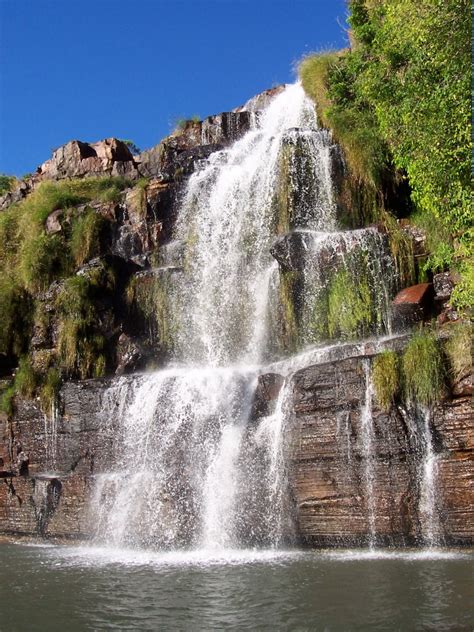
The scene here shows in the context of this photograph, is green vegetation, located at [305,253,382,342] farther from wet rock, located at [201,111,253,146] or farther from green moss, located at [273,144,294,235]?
wet rock, located at [201,111,253,146]

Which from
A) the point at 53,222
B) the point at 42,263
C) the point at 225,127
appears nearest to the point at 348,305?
the point at 42,263

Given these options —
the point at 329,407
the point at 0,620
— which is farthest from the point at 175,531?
the point at 0,620

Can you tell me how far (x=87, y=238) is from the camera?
21.5m

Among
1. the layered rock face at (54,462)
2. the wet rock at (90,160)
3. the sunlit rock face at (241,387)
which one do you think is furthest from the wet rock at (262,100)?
the layered rock face at (54,462)

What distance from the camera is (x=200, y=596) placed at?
26.7 ft

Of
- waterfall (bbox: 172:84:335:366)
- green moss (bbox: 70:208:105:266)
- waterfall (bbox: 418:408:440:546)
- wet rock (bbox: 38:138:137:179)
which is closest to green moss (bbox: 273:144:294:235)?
waterfall (bbox: 172:84:335:366)

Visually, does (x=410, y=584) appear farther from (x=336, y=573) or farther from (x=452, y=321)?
(x=452, y=321)

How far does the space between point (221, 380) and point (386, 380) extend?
3.76m

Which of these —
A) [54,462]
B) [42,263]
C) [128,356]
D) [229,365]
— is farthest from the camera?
[42,263]

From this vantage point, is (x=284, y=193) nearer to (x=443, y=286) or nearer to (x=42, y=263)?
(x=443, y=286)

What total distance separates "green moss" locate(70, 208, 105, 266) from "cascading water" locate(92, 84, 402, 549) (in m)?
2.75

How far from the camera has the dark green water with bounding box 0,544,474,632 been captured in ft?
23.0

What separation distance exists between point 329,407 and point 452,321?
10.6ft

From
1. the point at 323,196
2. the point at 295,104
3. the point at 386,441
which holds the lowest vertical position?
the point at 386,441
